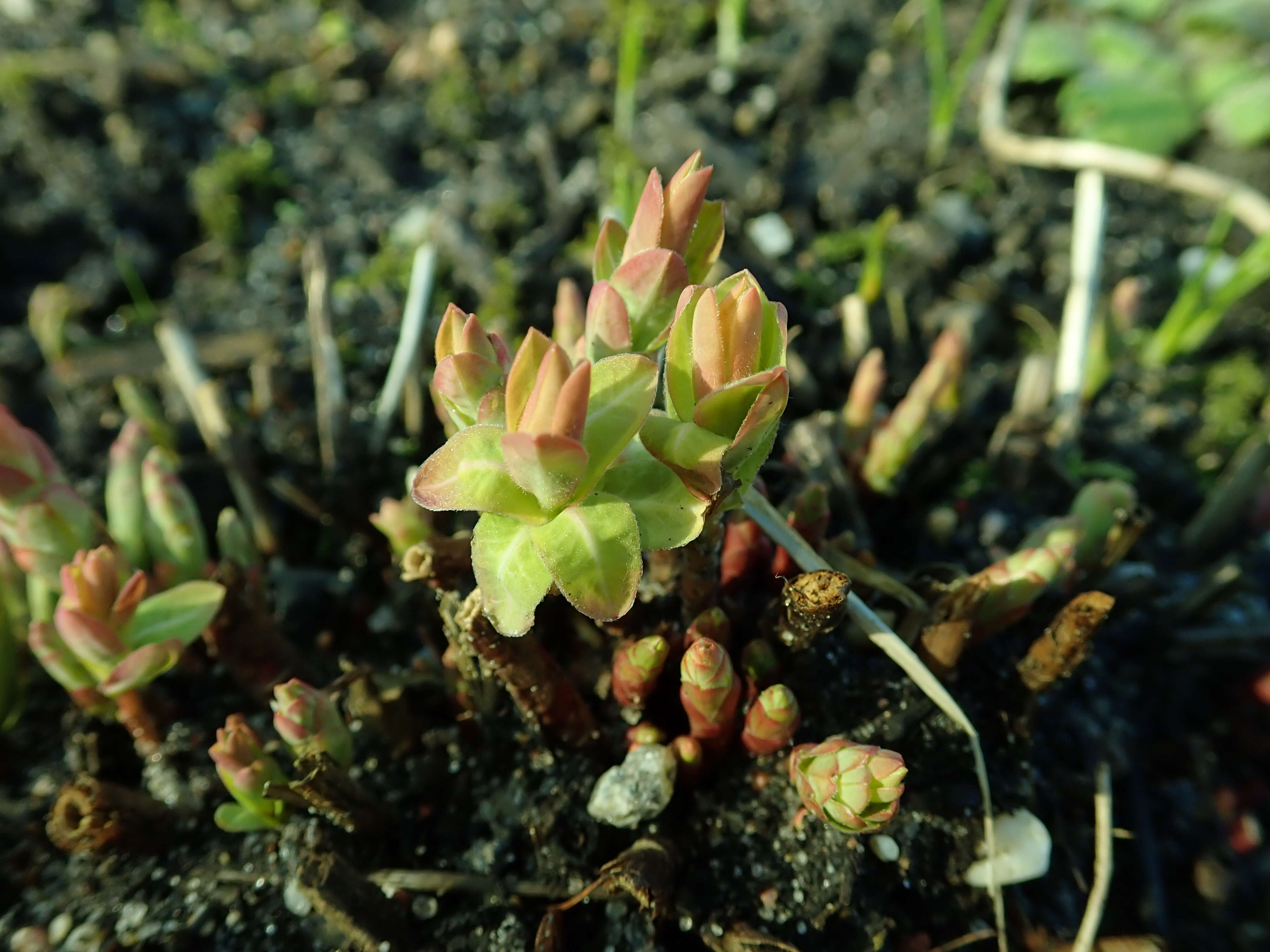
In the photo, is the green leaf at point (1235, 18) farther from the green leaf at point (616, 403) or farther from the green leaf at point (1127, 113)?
the green leaf at point (616, 403)

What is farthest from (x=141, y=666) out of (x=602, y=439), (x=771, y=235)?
(x=771, y=235)

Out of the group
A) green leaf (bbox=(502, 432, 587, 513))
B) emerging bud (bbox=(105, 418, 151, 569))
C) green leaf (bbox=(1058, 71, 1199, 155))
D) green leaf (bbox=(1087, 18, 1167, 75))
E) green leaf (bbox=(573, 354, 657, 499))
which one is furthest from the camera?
green leaf (bbox=(1087, 18, 1167, 75))

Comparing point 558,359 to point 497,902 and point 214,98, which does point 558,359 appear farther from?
point 214,98

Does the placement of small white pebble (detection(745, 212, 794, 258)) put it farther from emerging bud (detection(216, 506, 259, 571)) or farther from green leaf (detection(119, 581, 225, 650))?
green leaf (detection(119, 581, 225, 650))

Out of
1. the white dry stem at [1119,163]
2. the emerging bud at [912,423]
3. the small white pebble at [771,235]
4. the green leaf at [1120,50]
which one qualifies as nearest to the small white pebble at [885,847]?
the emerging bud at [912,423]

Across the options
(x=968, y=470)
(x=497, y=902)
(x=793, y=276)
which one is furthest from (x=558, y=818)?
(x=793, y=276)

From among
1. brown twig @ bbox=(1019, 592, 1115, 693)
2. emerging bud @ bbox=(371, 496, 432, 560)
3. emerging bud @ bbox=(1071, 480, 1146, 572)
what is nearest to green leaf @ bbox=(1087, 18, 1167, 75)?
emerging bud @ bbox=(1071, 480, 1146, 572)
